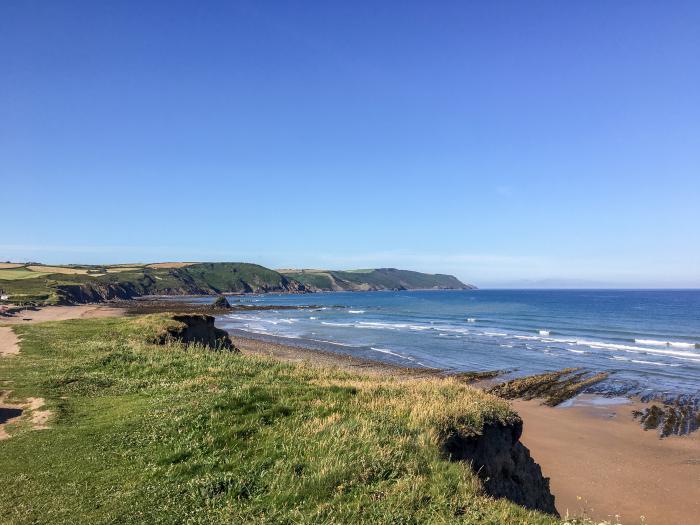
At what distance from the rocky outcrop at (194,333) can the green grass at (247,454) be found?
13.0m

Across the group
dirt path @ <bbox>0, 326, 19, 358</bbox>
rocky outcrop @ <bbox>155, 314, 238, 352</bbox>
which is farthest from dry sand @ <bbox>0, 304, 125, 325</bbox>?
rocky outcrop @ <bbox>155, 314, 238, 352</bbox>

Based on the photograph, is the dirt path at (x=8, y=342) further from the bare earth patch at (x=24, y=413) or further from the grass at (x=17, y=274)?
the grass at (x=17, y=274)

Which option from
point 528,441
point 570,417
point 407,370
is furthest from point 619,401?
point 407,370

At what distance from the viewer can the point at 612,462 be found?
21500mm

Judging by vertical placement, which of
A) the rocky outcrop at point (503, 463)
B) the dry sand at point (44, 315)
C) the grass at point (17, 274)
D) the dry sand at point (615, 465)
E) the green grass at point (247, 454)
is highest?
the grass at point (17, 274)

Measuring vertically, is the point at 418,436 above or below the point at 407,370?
above

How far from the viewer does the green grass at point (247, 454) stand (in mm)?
7469

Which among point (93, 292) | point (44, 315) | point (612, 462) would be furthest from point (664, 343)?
point (93, 292)

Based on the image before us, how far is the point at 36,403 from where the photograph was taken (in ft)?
45.9

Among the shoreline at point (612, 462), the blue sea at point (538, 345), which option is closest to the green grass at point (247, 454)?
the shoreline at point (612, 462)

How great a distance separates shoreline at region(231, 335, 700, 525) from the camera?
17031 mm

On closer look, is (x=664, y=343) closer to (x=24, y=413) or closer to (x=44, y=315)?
(x=24, y=413)

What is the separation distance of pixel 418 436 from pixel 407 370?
3178cm

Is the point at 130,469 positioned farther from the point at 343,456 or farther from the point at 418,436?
the point at 418,436
